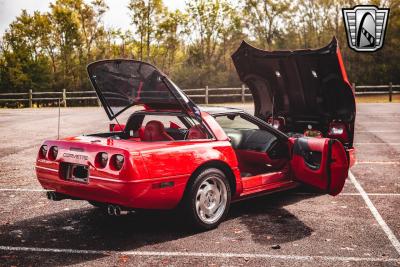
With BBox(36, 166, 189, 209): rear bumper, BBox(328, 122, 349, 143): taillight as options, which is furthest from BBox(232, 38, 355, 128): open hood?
BBox(36, 166, 189, 209): rear bumper

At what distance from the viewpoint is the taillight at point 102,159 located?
4.73 meters

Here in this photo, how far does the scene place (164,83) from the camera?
5.03 metres

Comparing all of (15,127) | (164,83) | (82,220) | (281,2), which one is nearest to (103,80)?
(164,83)

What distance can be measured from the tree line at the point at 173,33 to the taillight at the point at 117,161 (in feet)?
126

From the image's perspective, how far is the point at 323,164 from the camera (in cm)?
553

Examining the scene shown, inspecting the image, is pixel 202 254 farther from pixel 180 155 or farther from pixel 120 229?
pixel 120 229

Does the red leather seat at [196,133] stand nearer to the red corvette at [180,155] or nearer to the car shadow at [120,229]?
the red corvette at [180,155]

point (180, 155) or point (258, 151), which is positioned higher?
point (180, 155)

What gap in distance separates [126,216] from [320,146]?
7.92ft

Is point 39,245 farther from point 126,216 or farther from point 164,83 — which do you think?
point 164,83

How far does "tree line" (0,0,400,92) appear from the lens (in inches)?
1731

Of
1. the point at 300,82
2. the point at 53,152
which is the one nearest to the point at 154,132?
the point at 53,152

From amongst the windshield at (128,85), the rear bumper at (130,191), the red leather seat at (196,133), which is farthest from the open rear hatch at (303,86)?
the rear bumper at (130,191)

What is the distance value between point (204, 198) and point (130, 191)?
963mm
